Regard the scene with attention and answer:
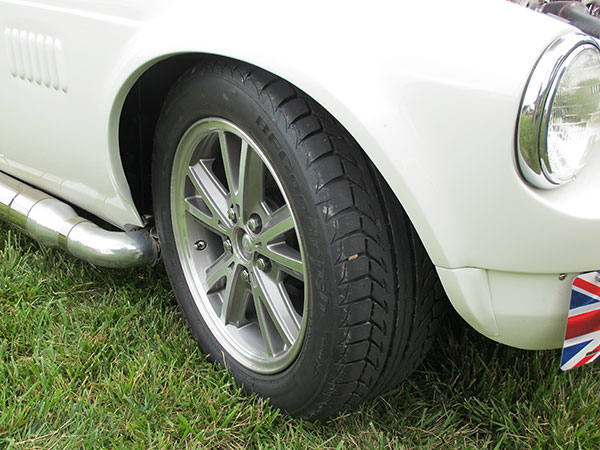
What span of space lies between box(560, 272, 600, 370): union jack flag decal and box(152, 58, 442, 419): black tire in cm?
29

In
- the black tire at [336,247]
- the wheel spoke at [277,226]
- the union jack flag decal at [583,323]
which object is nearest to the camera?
the union jack flag decal at [583,323]

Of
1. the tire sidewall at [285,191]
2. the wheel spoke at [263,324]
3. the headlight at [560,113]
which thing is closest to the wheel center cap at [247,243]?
the wheel spoke at [263,324]

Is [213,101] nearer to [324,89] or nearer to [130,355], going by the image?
[324,89]

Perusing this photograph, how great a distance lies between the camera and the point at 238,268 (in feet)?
5.67

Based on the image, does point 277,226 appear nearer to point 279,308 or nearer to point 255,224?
point 255,224

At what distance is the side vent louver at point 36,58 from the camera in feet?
5.70

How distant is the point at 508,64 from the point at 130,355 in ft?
4.26

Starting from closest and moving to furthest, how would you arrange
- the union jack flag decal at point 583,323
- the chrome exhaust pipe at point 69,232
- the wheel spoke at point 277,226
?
the union jack flag decal at point 583,323 < the wheel spoke at point 277,226 < the chrome exhaust pipe at point 69,232

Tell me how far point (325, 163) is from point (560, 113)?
0.44 meters

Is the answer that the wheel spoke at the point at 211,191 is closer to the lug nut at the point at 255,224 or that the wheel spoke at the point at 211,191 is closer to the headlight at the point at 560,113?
the lug nut at the point at 255,224

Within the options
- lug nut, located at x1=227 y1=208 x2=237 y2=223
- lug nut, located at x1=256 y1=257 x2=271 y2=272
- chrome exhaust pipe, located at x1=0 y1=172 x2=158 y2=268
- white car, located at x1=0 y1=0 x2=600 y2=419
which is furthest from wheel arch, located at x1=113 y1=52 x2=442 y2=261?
lug nut, located at x1=256 y1=257 x2=271 y2=272

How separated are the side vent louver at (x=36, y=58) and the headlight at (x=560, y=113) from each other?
120cm

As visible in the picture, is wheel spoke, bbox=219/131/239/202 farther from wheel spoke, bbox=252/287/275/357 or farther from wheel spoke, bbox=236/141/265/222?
wheel spoke, bbox=252/287/275/357

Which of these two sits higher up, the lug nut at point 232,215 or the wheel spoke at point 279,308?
the lug nut at point 232,215
